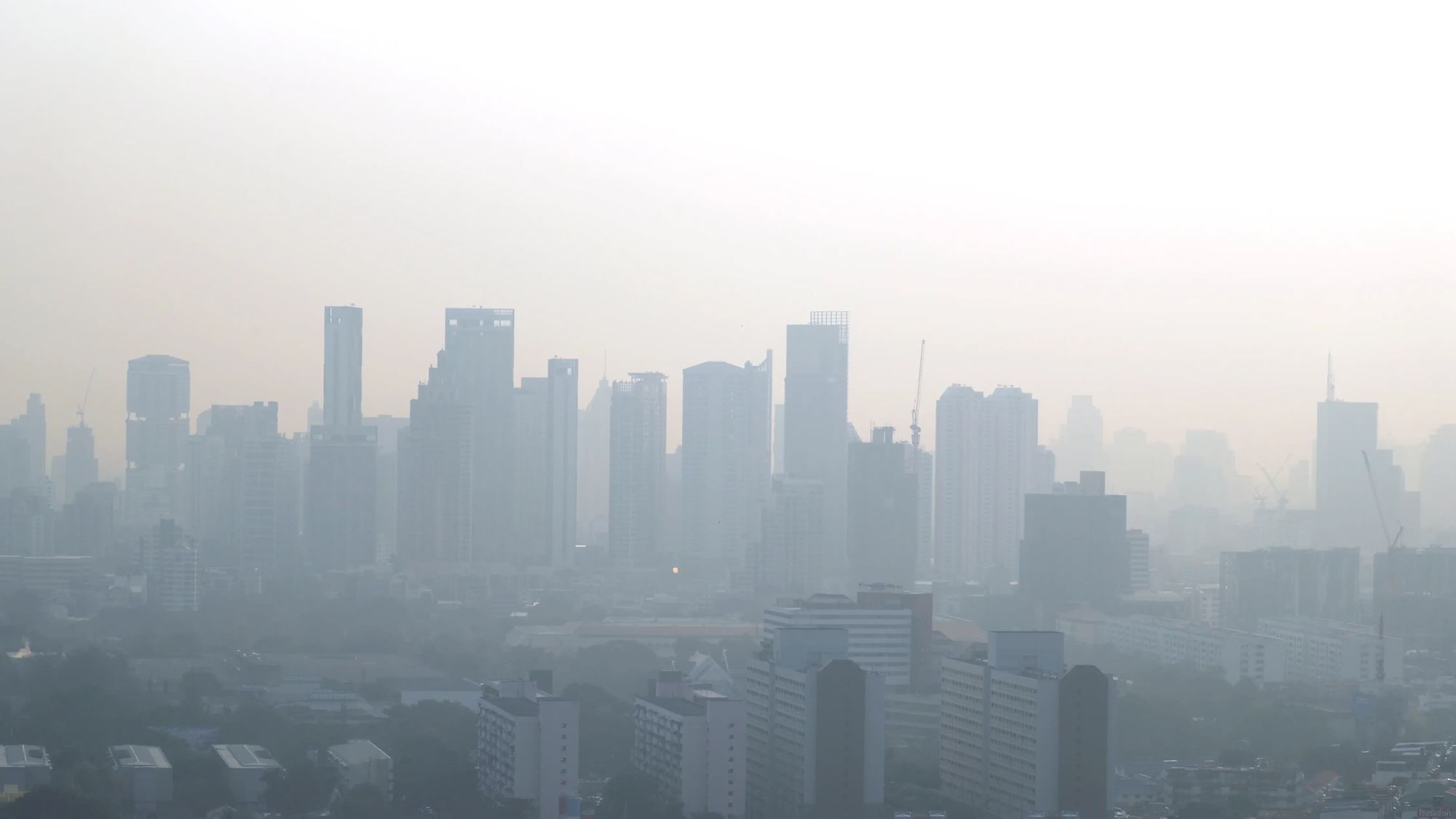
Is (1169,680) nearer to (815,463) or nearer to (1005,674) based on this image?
(1005,674)

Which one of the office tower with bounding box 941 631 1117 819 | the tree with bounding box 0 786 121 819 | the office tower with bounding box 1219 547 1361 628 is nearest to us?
the tree with bounding box 0 786 121 819

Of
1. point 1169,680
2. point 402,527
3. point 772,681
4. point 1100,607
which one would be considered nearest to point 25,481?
point 402,527

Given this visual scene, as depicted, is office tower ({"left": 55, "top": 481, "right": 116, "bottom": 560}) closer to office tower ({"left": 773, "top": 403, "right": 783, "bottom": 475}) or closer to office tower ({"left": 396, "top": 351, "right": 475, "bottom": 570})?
office tower ({"left": 396, "top": 351, "right": 475, "bottom": 570})

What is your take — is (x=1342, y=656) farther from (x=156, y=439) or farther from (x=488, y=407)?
(x=156, y=439)

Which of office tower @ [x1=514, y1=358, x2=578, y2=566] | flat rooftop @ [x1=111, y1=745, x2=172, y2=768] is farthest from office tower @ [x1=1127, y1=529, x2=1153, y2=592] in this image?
flat rooftop @ [x1=111, y1=745, x2=172, y2=768]

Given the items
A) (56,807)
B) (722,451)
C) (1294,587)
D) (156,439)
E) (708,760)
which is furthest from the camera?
(722,451)

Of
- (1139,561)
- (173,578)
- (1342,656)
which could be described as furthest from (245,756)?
(1139,561)

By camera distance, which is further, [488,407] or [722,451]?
[722,451]
